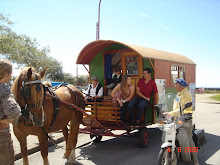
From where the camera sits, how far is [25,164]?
3.87 m

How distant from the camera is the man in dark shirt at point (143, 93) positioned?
5616 mm

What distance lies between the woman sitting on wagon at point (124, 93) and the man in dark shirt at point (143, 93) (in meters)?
0.14

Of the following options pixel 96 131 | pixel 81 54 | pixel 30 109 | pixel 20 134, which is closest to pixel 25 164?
pixel 20 134

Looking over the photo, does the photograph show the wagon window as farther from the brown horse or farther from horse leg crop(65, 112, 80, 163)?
the brown horse

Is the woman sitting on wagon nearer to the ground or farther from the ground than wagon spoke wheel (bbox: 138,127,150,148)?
farther from the ground

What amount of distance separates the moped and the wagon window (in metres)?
2.29

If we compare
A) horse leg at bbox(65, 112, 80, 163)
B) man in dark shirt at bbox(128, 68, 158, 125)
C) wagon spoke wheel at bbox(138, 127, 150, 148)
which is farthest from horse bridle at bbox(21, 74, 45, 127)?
wagon spoke wheel at bbox(138, 127, 150, 148)

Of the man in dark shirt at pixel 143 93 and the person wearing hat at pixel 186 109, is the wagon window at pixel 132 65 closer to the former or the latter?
the man in dark shirt at pixel 143 93

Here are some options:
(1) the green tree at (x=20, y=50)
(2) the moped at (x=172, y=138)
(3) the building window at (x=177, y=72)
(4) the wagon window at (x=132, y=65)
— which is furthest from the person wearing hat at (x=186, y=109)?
(1) the green tree at (x=20, y=50)

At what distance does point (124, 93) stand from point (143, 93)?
568 mm

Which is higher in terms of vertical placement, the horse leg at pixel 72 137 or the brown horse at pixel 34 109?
the brown horse at pixel 34 109

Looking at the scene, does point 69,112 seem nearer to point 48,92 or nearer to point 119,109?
point 48,92

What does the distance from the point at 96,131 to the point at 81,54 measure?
258cm

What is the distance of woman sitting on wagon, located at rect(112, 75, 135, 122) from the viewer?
5.59 m
